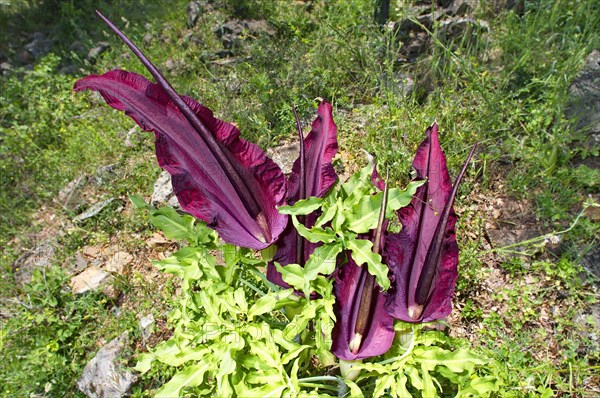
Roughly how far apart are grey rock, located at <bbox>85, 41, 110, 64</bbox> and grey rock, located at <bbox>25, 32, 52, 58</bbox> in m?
0.99

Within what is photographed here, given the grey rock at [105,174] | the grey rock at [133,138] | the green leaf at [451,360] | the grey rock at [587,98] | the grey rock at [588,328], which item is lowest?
the grey rock at [588,328]

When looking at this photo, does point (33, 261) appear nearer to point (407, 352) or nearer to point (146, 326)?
point (146, 326)

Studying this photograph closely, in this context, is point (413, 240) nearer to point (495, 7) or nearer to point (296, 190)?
point (296, 190)

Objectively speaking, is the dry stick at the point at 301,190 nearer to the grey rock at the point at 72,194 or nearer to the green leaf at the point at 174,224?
the green leaf at the point at 174,224

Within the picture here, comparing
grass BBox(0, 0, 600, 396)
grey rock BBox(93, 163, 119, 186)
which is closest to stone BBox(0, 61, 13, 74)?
grass BBox(0, 0, 600, 396)

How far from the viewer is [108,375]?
2209 millimetres

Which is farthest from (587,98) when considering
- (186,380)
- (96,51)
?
(96,51)

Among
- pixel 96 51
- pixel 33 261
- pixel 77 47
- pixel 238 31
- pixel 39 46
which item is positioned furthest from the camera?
pixel 39 46

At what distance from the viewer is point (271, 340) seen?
1460 millimetres

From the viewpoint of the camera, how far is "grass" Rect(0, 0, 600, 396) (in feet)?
6.81

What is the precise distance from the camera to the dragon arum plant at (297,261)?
4.75ft

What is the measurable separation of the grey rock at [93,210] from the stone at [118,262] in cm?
37

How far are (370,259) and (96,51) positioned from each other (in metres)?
4.02

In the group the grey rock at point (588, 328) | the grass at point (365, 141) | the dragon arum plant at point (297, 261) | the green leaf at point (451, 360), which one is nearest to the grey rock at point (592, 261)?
the grass at point (365, 141)
